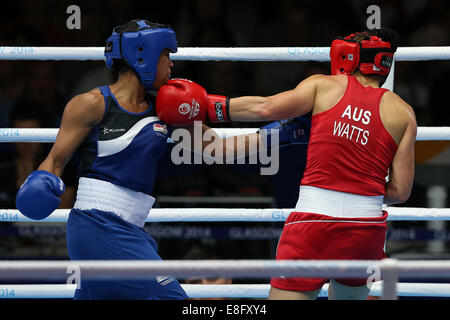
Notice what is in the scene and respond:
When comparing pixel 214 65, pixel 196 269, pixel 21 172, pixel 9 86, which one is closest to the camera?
pixel 196 269

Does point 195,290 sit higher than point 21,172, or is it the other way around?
point 21,172

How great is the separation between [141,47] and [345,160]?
2.87 feet

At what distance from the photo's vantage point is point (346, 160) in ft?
8.20

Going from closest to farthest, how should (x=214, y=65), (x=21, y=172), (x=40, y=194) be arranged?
(x=40, y=194) → (x=21, y=172) → (x=214, y=65)

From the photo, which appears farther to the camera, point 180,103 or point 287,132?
point 287,132

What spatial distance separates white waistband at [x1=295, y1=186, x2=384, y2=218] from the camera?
2.49 m

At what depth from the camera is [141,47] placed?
2496 mm

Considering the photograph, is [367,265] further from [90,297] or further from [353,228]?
[90,297]

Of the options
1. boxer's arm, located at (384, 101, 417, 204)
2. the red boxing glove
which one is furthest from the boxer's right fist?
boxer's arm, located at (384, 101, 417, 204)

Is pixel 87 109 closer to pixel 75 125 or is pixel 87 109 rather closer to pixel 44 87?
pixel 75 125

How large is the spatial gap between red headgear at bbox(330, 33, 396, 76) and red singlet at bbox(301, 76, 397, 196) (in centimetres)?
13

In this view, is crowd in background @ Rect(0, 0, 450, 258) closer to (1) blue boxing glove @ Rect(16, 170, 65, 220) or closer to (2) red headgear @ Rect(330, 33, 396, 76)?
(2) red headgear @ Rect(330, 33, 396, 76)

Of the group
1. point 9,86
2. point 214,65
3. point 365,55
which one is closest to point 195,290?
point 365,55

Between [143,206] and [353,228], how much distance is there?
0.80 meters
